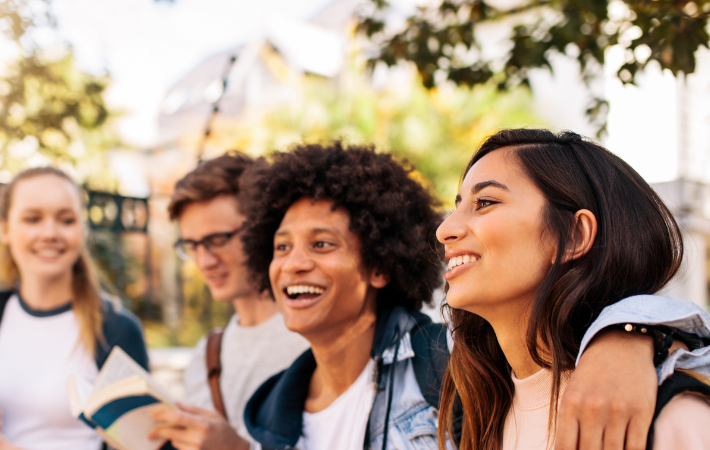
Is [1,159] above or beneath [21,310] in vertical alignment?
above

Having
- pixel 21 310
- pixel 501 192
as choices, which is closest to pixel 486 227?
pixel 501 192

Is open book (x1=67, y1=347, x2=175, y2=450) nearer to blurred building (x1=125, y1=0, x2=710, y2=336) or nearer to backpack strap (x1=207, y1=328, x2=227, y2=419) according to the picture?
backpack strap (x1=207, y1=328, x2=227, y2=419)

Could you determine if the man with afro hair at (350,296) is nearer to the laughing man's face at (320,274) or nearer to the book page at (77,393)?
the laughing man's face at (320,274)

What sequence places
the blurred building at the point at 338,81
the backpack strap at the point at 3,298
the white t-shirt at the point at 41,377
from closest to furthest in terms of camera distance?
the white t-shirt at the point at 41,377 → the backpack strap at the point at 3,298 → the blurred building at the point at 338,81

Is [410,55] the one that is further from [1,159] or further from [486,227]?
[1,159]

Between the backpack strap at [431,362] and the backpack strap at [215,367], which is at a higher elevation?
the backpack strap at [431,362]

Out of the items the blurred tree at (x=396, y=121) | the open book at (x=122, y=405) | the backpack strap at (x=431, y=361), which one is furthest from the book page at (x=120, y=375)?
the blurred tree at (x=396, y=121)

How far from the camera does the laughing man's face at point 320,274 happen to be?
A: 7.81 ft

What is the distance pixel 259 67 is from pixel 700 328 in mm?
20002

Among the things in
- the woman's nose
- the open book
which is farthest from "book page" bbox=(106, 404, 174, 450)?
the woman's nose

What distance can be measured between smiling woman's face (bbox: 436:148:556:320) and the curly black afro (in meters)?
0.81

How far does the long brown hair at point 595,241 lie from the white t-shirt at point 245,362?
60.7 inches

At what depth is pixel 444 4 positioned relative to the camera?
3.76 meters

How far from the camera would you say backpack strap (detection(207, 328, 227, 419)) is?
3.15 metres
